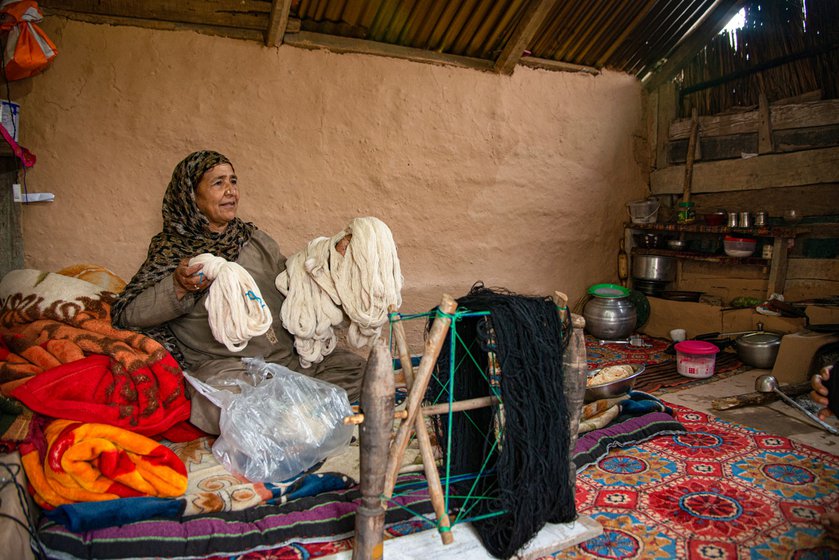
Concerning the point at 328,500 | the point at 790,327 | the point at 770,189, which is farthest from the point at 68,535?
the point at 770,189

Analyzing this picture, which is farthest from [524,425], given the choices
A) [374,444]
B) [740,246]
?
[740,246]

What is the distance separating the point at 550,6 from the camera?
4.00 meters

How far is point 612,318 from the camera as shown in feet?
16.2

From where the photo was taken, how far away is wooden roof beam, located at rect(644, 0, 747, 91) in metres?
4.91

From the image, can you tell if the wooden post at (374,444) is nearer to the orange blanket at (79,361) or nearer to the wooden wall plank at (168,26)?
the orange blanket at (79,361)

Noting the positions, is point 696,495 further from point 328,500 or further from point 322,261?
point 322,261

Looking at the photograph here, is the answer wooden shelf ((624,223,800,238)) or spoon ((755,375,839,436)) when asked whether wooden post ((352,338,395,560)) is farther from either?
wooden shelf ((624,223,800,238))

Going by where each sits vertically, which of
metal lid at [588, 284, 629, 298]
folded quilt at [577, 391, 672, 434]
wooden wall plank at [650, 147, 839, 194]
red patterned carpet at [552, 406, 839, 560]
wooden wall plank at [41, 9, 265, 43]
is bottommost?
red patterned carpet at [552, 406, 839, 560]

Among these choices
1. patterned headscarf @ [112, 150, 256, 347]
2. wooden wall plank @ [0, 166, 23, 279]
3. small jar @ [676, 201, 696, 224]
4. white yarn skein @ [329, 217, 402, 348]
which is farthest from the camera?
small jar @ [676, 201, 696, 224]

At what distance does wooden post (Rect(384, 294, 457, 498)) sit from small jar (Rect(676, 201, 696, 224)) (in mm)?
4269

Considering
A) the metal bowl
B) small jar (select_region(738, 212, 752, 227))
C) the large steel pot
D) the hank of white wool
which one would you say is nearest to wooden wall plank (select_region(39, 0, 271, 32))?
the hank of white wool

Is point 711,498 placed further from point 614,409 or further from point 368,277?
point 368,277

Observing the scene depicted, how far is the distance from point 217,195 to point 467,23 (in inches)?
98.4

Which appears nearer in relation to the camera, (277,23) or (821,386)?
(821,386)
